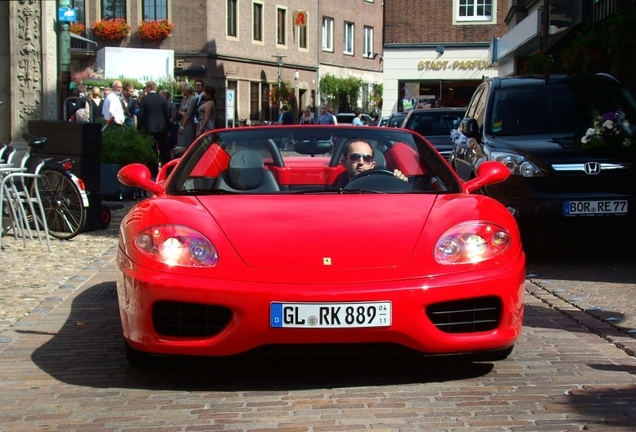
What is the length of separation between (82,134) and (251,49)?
44.3 metres

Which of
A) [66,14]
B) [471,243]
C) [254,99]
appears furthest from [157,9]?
[471,243]

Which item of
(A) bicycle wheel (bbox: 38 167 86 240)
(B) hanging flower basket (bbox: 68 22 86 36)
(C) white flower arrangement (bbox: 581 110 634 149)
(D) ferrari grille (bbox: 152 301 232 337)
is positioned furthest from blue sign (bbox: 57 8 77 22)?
(B) hanging flower basket (bbox: 68 22 86 36)

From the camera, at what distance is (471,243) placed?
4988mm

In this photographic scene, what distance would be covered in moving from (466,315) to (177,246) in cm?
138

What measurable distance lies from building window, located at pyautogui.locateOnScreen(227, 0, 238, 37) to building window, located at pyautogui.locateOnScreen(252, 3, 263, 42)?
2041 mm

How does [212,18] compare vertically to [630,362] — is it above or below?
above

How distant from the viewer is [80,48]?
4972 cm

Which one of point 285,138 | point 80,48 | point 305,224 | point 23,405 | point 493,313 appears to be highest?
point 80,48

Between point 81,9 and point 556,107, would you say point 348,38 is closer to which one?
point 81,9

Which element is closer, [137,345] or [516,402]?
[516,402]

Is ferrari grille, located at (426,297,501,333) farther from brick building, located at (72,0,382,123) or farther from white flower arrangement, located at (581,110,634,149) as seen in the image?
brick building, located at (72,0,382,123)

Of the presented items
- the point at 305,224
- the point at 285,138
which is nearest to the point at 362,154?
the point at 285,138

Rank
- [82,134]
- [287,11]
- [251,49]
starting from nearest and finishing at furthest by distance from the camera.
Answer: [82,134] < [251,49] < [287,11]

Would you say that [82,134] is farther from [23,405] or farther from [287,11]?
[287,11]
